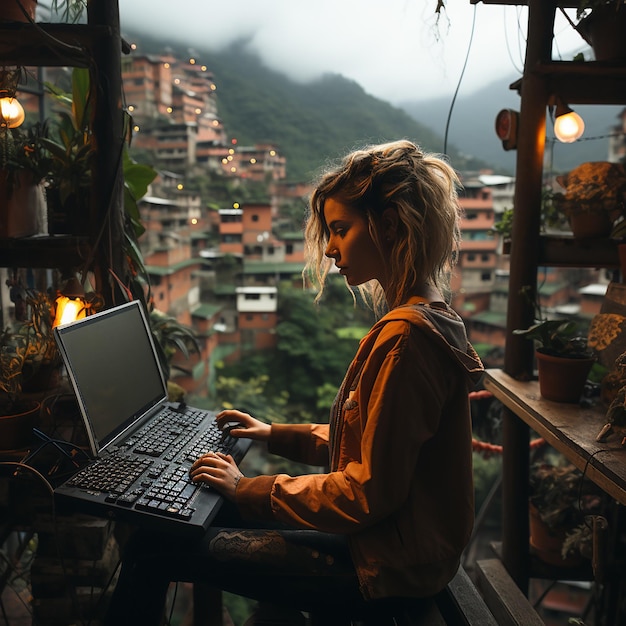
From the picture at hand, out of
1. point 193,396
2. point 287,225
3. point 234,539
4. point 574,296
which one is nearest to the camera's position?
point 234,539

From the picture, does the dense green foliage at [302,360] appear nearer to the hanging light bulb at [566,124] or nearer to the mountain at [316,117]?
the mountain at [316,117]

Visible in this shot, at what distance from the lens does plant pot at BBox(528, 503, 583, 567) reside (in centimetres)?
214

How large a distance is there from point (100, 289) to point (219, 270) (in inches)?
68.0

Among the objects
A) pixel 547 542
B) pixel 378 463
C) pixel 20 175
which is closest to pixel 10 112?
pixel 20 175

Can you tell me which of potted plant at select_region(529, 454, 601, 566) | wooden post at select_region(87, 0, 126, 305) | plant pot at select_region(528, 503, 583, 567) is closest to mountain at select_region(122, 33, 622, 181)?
wooden post at select_region(87, 0, 126, 305)

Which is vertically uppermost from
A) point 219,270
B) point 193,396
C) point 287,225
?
point 287,225

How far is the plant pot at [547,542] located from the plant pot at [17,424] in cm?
178

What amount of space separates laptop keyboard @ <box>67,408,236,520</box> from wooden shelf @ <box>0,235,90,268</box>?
66cm

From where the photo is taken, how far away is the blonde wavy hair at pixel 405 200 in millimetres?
1179

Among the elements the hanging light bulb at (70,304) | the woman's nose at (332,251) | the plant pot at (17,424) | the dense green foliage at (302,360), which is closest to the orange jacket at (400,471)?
the woman's nose at (332,251)

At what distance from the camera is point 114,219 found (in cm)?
186

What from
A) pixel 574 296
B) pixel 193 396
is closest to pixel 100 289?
pixel 193 396

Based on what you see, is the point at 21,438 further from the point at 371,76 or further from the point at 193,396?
the point at 371,76

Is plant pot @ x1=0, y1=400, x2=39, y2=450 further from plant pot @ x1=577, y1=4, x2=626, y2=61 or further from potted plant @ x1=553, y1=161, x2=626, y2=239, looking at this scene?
plant pot @ x1=577, y1=4, x2=626, y2=61
